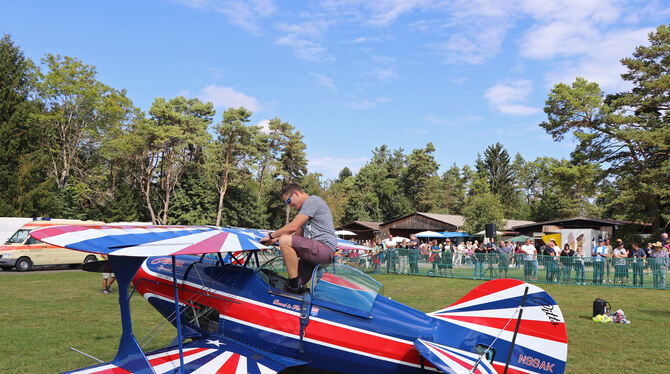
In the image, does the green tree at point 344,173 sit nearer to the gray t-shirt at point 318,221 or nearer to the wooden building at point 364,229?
the wooden building at point 364,229

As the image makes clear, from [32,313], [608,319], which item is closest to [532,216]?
[608,319]

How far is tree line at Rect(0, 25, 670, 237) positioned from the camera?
116 ft

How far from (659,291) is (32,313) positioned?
68.1 ft

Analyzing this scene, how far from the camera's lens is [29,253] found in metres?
22.5

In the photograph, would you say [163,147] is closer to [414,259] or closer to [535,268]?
[414,259]

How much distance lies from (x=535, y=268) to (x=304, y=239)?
17275 millimetres

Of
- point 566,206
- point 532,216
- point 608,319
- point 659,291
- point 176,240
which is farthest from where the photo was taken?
point 532,216

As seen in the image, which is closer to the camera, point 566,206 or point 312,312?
point 312,312

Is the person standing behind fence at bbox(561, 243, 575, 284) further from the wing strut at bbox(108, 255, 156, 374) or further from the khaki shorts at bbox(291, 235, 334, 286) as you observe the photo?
the wing strut at bbox(108, 255, 156, 374)

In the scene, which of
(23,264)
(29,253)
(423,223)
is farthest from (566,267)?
(423,223)

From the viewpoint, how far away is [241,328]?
5.48 metres

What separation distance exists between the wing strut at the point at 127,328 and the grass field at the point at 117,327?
2466 millimetres

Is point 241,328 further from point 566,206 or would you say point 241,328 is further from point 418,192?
point 418,192

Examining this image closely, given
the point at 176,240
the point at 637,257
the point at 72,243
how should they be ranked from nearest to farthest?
the point at 72,243
the point at 176,240
the point at 637,257
